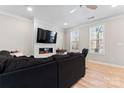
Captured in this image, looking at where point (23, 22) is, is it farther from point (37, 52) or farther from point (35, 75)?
point (35, 75)

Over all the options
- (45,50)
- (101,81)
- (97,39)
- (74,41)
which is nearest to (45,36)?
(45,50)

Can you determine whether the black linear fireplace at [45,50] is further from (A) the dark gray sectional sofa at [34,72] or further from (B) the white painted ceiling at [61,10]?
(A) the dark gray sectional sofa at [34,72]

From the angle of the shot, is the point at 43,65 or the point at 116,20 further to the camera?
the point at 116,20

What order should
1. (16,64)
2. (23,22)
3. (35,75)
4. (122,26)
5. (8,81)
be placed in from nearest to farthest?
(8,81), (16,64), (35,75), (122,26), (23,22)

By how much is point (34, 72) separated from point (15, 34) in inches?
159

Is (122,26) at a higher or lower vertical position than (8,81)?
higher

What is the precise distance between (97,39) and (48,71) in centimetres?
484

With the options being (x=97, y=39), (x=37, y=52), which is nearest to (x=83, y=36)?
(x=97, y=39)

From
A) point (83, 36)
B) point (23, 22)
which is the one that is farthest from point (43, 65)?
point (83, 36)

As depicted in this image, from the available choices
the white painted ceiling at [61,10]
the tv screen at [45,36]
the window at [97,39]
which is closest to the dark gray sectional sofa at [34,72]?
the white painted ceiling at [61,10]

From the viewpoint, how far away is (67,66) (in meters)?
2.24

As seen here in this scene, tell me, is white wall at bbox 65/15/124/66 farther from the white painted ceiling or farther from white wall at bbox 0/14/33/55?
white wall at bbox 0/14/33/55

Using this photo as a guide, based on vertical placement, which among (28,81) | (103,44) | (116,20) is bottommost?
(28,81)

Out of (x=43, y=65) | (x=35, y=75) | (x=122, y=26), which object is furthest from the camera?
(x=122, y=26)
